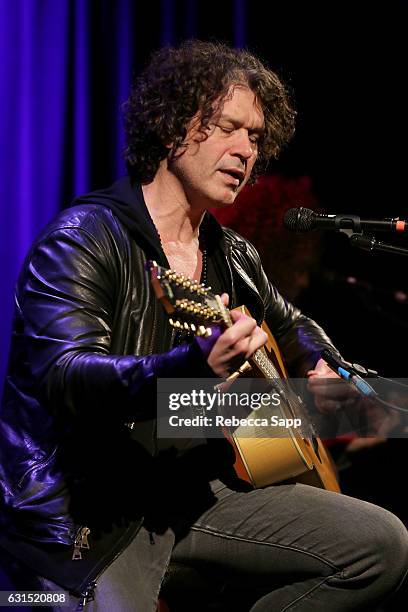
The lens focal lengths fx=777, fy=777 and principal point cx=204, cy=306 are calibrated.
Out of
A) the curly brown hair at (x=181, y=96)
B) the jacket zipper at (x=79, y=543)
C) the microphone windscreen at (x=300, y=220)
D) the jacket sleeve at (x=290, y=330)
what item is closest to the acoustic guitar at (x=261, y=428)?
the jacket sleeve at (x=290, y=330)

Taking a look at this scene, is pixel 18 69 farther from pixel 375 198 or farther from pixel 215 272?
pixel 375 198

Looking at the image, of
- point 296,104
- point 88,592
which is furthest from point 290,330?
point 296,104

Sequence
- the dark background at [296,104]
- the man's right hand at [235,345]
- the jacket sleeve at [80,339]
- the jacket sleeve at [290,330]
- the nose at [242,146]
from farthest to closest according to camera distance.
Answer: the dark background at [296,104]
the jacket sleeve at [290,330]
the nose at [242,146]
the jacket sleeve at [80,339]
the man's right hand at [235,345]

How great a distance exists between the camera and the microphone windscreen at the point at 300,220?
2330 millimetres

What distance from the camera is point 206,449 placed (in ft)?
7.79

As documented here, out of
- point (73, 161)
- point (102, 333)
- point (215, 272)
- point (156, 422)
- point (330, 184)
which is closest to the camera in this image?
point (102, 333)

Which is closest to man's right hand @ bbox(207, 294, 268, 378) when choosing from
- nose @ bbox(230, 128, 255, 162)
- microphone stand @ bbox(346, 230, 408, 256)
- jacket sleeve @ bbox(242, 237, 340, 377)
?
microphone stand @ bbox(346, 230, 408, 256)

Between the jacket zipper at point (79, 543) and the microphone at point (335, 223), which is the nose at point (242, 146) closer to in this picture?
the microphone at point (335, 223)

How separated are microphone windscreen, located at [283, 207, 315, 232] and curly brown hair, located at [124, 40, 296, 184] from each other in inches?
18.9

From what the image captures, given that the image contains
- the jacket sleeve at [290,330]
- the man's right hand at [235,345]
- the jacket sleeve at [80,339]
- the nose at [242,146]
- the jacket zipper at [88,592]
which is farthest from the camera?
the jacket sleeve at [290,330]

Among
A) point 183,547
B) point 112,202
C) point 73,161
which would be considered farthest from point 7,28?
point 183,547

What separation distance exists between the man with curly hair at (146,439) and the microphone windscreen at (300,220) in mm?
286

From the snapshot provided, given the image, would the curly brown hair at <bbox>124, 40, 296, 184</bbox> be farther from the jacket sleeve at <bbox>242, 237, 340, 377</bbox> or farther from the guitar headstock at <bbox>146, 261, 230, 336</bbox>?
the guitar headstock at <bbox>146, 261, 230, 336</bbox>

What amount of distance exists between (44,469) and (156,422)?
0.34 m
